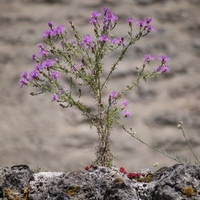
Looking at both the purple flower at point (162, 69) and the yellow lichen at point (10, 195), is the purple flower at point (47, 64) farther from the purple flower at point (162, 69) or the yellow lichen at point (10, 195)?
the yellow lichen at point (10, 195)

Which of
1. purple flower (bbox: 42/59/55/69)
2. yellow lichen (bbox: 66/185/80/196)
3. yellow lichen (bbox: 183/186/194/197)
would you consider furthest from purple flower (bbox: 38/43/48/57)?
yellow lichen (bbox: 183/186/194/197)

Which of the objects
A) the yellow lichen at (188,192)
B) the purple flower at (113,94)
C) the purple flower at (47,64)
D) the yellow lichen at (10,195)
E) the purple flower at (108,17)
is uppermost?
the purple flower at (108,17)

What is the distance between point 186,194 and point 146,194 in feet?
1.01

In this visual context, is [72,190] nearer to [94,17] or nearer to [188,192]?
[188,192]

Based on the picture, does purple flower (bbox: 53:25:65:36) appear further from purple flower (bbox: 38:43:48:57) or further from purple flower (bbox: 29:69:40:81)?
purple flower (bbox: 29:69:40:81)

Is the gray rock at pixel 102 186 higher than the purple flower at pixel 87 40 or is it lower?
lower

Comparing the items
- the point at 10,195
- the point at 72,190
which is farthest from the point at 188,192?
the point at 10,195

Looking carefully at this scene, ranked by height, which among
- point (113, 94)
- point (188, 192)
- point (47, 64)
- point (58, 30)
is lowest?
point (188, 192)

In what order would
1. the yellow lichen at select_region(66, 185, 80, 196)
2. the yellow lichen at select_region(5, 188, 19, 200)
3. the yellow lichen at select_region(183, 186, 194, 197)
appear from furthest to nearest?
the yellow lichen at select_region(5, 188, 19, 200) → the yellow lichen at select_region(66, 185, 80, 196) → the yellow lichen at select_region(183, 186, 194, 197)

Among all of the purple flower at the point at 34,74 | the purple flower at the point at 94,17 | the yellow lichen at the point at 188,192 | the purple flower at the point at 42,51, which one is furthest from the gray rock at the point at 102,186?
the purple flower at the point at 94,17

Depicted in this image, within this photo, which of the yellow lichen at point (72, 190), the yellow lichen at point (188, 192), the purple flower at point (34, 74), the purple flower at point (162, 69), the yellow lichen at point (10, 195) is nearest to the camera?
the yellow lichen at point (188, 192)

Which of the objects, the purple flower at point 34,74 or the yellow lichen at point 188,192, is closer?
the yellow lichen at point 188,192

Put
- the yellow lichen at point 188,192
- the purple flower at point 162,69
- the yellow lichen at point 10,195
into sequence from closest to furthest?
the yellow lichen at point 188,192 < the yellow lichen at point 10,195 < the purple flower at point 162,69

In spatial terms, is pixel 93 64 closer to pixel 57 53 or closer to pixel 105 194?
pixel 57 53
